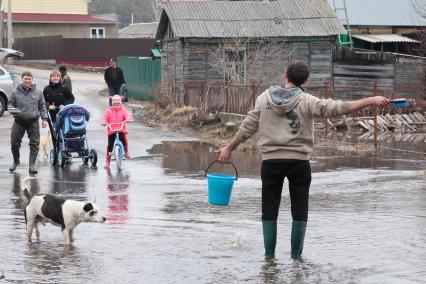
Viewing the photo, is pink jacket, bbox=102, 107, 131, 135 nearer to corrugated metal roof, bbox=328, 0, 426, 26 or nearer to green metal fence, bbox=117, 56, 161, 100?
green metal fence, bbox=117, 56, 161, 100

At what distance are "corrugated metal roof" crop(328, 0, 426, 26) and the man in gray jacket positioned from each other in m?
30.3

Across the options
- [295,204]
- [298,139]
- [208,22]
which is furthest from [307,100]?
[208,22]

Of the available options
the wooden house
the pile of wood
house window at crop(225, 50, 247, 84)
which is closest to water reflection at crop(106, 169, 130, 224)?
the pile of wood

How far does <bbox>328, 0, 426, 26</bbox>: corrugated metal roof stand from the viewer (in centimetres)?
3797

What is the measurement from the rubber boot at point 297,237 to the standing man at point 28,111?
24.4 feet

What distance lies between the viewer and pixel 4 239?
29.9 feet

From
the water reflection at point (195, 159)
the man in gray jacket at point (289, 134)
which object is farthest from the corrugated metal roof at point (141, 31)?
the man in gray jacket at point (289, 134)

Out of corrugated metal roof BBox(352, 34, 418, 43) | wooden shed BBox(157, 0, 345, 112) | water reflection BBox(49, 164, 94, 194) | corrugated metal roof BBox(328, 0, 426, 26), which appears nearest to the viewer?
water reflection BBox(49, 164, 94, 194)

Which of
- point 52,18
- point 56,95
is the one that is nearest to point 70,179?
point 56,95

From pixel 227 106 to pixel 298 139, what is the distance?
1629cm

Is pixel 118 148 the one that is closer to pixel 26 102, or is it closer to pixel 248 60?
pixel 26 102

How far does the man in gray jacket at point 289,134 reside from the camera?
7.79m

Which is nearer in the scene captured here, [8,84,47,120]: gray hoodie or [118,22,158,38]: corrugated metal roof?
[8,84,47,120]: gray hoodie

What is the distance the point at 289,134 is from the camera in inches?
307
